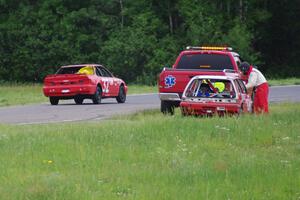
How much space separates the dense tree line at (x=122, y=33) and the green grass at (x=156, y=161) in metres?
40.0

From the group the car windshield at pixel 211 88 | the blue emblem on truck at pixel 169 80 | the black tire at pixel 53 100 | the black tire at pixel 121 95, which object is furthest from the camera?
the black tire at pixel 121 95

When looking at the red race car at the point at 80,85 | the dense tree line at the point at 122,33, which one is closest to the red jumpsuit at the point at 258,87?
the red race car at the point at 80,85

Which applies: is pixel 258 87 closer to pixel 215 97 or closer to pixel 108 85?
pixel 215 97

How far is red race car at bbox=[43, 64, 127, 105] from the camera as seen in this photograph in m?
26.3

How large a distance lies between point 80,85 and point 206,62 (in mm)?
7407

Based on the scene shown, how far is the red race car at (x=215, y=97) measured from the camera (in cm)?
1647

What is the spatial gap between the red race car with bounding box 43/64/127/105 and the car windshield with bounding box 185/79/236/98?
9194mm

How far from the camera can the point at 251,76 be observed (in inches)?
736

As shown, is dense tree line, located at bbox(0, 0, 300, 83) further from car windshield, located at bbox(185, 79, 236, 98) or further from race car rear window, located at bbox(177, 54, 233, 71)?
car windshield, located at bbox(185, 79, 236, 98)

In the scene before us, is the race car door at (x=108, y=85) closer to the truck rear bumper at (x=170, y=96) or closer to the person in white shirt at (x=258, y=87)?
the truck rear bumper at (x=170, y=96)

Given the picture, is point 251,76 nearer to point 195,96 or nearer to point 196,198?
point 195,96

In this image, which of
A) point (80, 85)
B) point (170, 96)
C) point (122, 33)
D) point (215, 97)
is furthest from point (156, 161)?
point (122, 33)

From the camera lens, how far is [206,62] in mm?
20156

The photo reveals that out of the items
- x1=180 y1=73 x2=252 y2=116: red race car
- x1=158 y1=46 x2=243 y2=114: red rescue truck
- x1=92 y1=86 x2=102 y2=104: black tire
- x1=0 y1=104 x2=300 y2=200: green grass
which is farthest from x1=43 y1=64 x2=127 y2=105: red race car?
x1=0 y1=104 x2=300 y2=200: green grass
